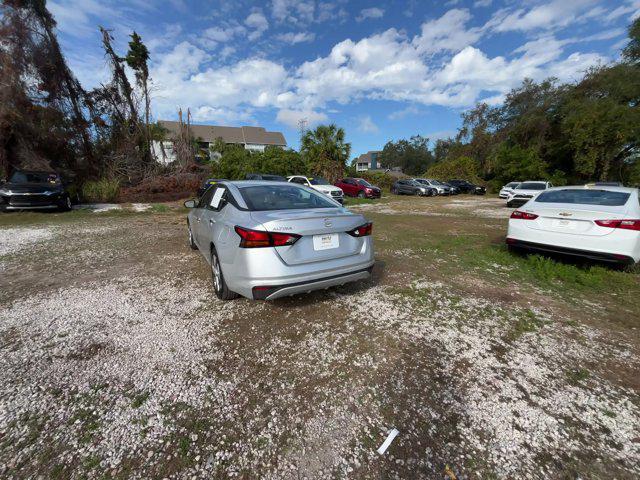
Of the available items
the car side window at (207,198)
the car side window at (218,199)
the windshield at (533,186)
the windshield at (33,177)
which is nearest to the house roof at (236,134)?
the windshield at (33,177)

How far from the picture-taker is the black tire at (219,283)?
11.1 feet

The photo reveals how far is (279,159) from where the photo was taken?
23.0m

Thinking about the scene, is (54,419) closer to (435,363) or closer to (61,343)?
(61,343)

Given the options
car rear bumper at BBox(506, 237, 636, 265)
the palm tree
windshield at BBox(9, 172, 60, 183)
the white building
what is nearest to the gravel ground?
car rear bumper at BBox(506, 237, 636, 265)

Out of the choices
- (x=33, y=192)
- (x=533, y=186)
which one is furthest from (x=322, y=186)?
(x=533, y=186)

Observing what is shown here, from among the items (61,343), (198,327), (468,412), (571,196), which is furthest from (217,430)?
(571,196)

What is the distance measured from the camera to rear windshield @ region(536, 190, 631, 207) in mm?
4246

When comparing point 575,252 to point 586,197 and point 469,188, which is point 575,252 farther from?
point 469,188

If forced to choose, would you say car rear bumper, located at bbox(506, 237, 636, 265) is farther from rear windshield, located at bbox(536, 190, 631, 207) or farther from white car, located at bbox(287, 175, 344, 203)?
white car, located at bbox(287, 175, 344, 203)

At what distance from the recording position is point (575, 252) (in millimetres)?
4145

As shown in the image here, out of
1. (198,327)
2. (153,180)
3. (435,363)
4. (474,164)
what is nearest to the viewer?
(435,363)

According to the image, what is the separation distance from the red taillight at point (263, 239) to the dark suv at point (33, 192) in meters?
11.7

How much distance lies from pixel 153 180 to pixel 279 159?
9.58 metres

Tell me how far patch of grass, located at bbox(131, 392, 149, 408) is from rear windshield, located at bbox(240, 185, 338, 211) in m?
1.91
